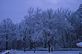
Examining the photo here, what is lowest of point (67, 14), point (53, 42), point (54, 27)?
A: point (53, 42)

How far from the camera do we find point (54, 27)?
22.6 m

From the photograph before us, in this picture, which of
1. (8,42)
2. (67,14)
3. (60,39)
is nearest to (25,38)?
(8,42)

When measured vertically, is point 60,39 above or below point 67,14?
below

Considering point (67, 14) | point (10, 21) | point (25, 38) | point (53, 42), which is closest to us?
point (53, 42)

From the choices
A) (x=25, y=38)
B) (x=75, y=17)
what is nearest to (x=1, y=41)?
(x=25, y=38)

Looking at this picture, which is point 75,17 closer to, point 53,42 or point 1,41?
point 53,42

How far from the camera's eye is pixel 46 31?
22609 millimetres

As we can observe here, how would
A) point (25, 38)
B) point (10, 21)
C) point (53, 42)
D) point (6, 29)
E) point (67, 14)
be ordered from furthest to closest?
point (10, 21), point (6, 29), point (67, 14), point (25, 38), point (53, 42)

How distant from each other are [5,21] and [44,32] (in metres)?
8.65

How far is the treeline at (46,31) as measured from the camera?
22.6 metres

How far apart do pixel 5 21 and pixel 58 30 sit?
32.0 feet

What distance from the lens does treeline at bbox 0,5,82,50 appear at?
2262 centimetres

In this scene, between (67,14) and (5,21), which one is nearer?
(67,14)

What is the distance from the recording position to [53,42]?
2256 centimetres
